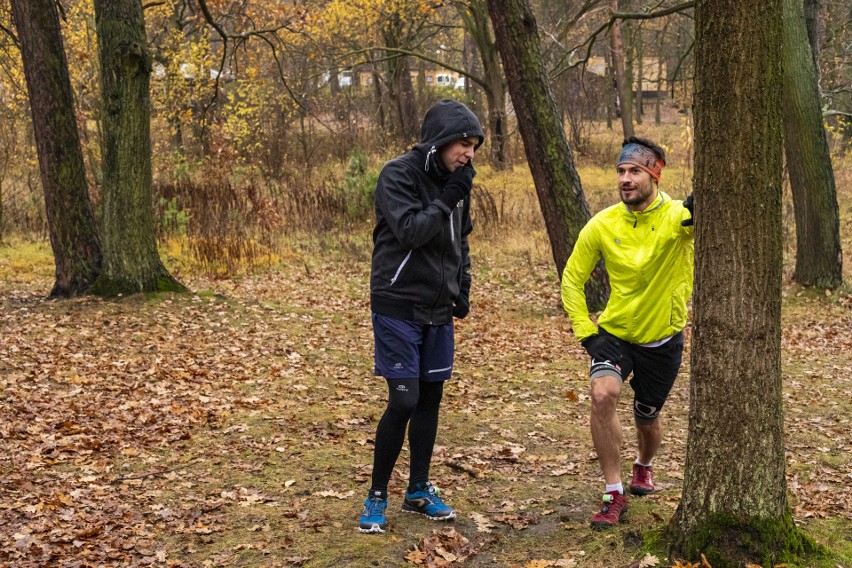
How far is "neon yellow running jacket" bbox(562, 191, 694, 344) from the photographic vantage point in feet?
15.1

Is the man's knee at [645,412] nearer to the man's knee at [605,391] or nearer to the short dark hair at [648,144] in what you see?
the man's knee at [605,391]

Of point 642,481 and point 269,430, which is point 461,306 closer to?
point 642,481

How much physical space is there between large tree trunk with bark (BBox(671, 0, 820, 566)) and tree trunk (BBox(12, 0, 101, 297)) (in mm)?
9248

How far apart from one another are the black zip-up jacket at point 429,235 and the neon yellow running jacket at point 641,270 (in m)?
0.67

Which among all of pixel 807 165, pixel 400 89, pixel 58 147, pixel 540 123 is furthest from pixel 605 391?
pixel 400 89

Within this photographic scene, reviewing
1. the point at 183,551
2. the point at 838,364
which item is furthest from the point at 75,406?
the point at 838,364

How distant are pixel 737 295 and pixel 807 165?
10641mm

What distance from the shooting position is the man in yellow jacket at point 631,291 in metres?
4.57

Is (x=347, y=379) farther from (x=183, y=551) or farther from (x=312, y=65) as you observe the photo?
(x=312, y=65)

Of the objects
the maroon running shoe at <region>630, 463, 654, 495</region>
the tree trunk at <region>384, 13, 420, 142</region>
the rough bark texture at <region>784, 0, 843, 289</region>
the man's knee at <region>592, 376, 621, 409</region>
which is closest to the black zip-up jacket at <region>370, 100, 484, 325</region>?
the man's knee at <region>592, 376, 621, 409</region>

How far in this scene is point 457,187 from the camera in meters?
4.54

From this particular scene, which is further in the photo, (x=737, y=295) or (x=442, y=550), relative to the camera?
(x=442, y=550)

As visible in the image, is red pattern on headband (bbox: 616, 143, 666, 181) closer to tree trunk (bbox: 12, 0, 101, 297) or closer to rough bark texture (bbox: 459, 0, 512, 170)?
tree trunk (bbox: 12, 0, 101, 297)

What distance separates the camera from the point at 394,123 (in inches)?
1228
